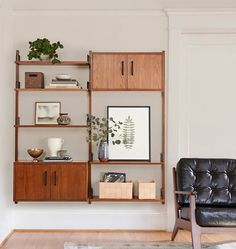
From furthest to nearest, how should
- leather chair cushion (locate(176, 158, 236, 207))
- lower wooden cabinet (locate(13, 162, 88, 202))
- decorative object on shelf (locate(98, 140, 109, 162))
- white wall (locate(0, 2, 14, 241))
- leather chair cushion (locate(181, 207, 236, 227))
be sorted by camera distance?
decorative object on shelf (locate(98, 140, 109, 162)), lower wooden cabinet (locate(13, 162, 88, 202)), white wall (locate(0, 2, 14, 241)), leather chair cushion (locate(176, 158, 236, 207)), leather chair cushion (locate(181, 207, 236, 227))

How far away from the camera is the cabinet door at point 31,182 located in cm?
548

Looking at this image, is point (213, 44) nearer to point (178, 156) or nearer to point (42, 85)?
point (178, 156)

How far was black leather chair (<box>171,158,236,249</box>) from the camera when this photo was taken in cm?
447

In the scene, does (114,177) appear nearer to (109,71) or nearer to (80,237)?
(80,237)

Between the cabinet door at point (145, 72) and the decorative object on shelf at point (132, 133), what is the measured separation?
0.92 ft

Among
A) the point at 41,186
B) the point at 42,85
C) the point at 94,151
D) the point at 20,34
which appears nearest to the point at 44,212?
the point at 41,186

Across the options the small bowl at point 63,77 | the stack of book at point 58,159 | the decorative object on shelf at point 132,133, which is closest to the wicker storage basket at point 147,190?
the decorative object on shelf at point 132,133

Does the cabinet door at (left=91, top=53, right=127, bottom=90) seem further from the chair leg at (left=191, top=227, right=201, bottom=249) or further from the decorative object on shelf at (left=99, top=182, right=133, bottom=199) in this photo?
the chair leg at (left=191, top=227, right=201, bottom=249)

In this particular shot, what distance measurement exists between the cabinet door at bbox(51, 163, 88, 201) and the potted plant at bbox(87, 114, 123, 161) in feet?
0.89

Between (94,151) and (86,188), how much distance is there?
1.64 feet

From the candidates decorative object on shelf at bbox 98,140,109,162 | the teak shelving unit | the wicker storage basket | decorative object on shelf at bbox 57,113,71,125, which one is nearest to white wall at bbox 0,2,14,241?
the teak shelving unit

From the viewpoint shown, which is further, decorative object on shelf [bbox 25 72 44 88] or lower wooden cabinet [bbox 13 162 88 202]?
decorative object on shelf [bbox 25 72 44 88]

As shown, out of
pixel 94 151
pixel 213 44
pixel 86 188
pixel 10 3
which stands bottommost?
pixel 86 188

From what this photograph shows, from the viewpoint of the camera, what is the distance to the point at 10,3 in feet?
18.8
